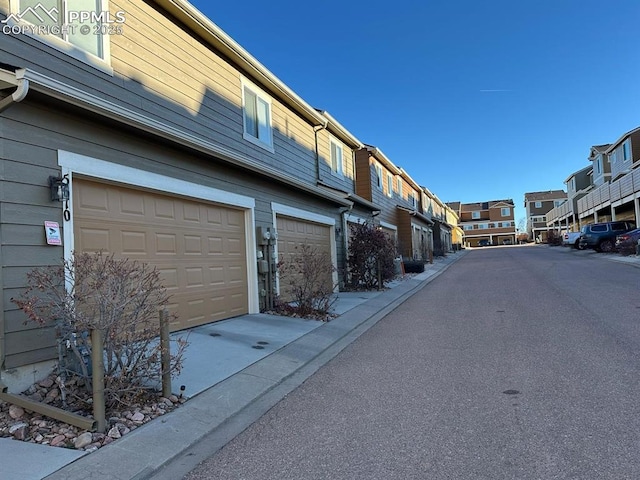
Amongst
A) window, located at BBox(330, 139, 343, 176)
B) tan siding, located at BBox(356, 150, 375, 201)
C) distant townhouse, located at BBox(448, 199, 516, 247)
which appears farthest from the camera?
distant townhouse, located at BBox(448, 199, 516, 247)

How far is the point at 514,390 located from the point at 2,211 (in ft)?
19.4

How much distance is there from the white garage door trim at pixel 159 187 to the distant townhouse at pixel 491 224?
8837 cm

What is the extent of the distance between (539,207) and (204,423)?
91.8 metres

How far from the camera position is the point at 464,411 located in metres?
4.31

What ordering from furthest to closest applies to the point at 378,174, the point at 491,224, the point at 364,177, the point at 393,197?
the point at 491,224, the point at 393,197, the point at 378,174, the point at 364,177

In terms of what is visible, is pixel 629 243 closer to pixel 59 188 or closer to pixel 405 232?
pixel 405 232

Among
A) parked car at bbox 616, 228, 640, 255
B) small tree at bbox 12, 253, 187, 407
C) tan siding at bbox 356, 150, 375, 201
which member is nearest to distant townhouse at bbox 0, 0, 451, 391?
small tree at bbox 12, 253, 187, 407

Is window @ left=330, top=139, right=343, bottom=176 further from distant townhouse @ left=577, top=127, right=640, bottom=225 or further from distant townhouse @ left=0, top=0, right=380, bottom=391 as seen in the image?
distant townhouse @ left=577, top=127, right=640, bottom=225

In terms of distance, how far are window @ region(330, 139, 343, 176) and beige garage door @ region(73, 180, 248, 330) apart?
788 cm

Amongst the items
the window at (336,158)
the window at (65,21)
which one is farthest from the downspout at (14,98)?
the window at (336,158)

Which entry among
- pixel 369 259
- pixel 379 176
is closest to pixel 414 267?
pixel 379 176

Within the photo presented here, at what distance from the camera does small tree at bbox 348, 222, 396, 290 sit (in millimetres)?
15273

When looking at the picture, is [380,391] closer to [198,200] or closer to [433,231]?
[198,200]

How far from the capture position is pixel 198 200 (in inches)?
328
